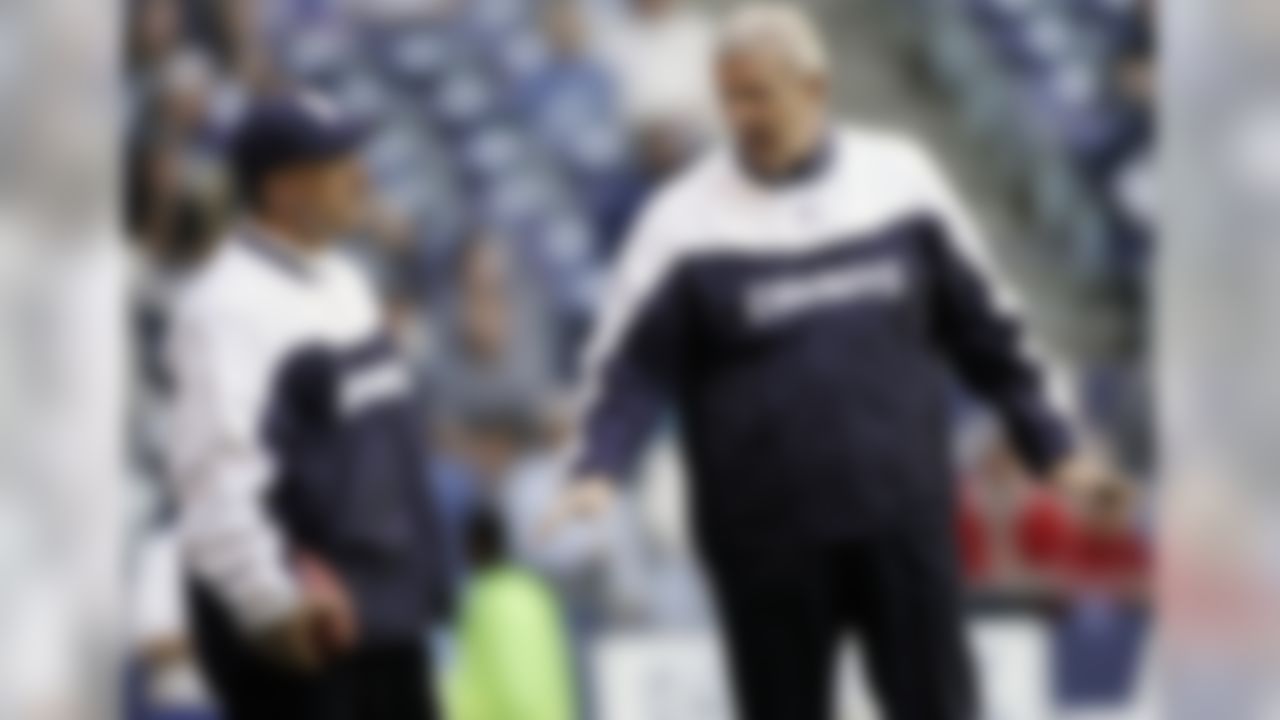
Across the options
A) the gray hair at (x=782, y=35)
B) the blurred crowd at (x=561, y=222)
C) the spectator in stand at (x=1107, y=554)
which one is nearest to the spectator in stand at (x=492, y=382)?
the blurred crowd at (x=561, y=222)

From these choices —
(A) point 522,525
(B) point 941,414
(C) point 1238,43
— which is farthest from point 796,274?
(C) point 1238,43

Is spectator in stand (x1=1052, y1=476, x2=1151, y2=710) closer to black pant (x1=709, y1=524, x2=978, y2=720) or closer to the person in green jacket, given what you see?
black pant (x1=709, y1=524, x2=978, y2=720)

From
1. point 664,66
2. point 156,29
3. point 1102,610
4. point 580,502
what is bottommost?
point 1102,610

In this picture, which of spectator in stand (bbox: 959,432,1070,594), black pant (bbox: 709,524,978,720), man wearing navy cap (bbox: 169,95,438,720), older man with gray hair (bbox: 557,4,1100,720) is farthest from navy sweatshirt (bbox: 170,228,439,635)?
spectator in stand (bbox: 959,432,1070,594)

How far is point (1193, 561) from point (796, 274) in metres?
0.40

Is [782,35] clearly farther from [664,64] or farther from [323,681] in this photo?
[323,681]

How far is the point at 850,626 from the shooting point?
2086mm

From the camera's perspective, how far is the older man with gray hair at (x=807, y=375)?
6.75ft

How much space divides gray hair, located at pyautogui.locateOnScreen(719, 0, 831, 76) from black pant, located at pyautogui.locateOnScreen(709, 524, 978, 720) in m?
0.35

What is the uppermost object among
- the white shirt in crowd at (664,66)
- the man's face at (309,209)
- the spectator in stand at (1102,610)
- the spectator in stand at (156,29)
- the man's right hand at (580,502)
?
the spectator in stand at (156,29)

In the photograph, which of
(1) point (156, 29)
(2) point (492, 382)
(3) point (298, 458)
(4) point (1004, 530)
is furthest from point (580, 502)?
(1) point (156, 29)

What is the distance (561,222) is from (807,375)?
21 centimetres

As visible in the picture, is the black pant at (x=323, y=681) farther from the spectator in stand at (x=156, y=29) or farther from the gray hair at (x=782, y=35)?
the gray hair at (x=782, y=35)

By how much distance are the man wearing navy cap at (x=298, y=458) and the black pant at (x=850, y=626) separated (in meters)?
0.24
